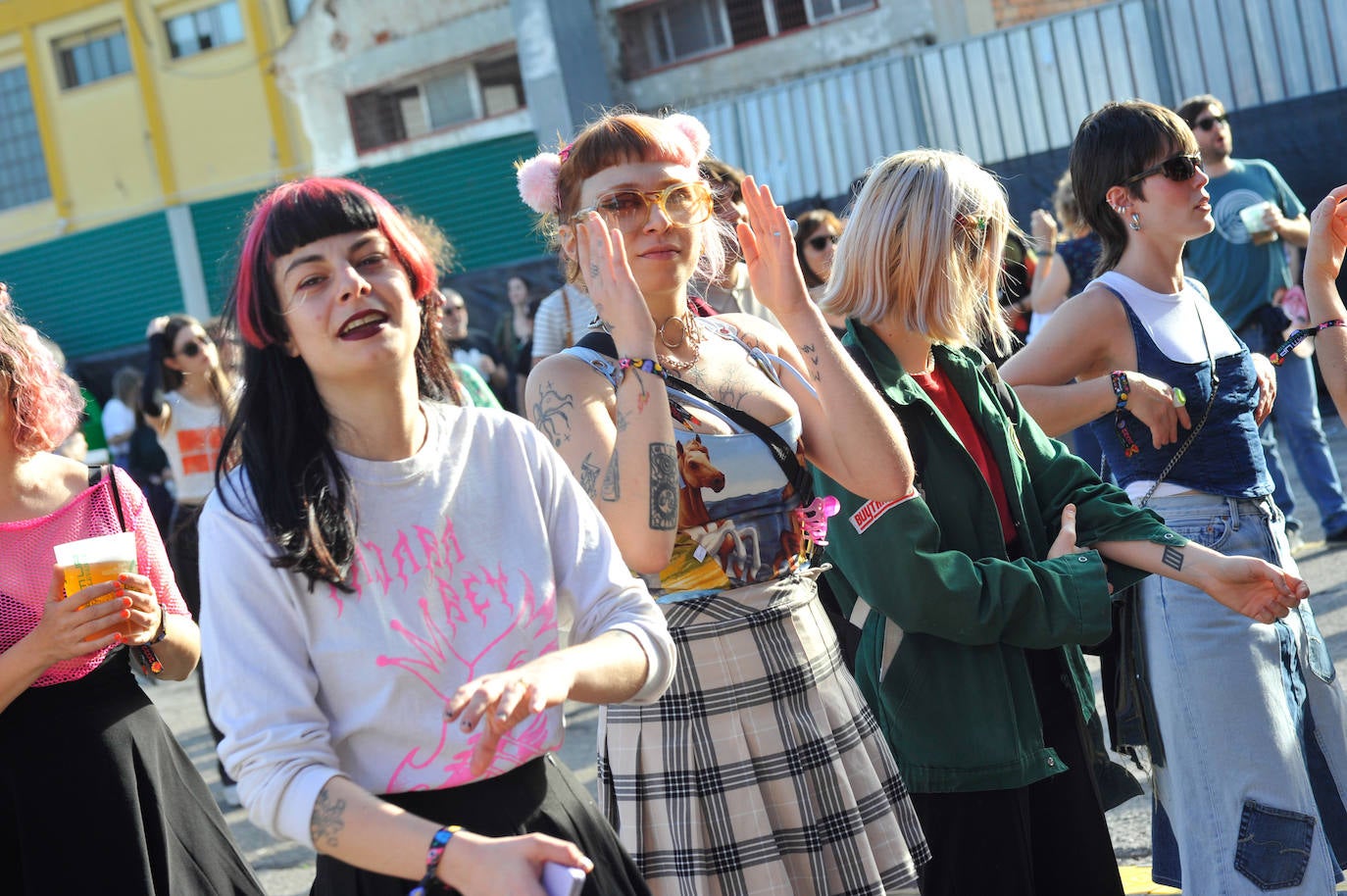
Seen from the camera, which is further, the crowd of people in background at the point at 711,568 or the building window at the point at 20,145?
the building window at the point at 20,145

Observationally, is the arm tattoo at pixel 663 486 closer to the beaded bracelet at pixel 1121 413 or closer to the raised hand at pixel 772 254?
the raised hand at pixel 772 254

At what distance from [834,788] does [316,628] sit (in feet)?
4.01

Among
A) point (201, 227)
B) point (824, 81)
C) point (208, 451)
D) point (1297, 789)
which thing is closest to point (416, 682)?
point (1297, 789)

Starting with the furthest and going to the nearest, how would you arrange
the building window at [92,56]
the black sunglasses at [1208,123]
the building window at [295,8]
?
the building window at [92,56] → the building window at [295,8] → the black sunglasses at [1208,123]

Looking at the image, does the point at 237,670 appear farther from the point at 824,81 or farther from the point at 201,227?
the point at 201,227

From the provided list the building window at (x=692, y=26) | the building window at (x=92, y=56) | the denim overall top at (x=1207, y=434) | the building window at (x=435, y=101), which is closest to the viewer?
the denim overall top at (x=1207, y=434)

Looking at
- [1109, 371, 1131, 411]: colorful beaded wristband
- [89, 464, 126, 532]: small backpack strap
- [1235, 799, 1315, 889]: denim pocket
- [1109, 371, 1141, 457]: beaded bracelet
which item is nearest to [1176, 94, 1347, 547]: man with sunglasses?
[1109, 371, 1141, 457]: beaded bracelet

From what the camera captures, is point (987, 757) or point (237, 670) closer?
point (237, 670)

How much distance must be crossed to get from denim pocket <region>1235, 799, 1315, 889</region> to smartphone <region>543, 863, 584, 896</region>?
2.05m

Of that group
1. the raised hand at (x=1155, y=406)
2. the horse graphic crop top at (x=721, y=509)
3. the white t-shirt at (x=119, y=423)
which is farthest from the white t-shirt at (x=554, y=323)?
the white t-shirt at (x=119, y=423)

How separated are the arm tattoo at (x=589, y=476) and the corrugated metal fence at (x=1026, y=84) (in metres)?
10.5

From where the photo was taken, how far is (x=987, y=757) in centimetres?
283

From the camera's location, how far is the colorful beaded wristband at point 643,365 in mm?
2564

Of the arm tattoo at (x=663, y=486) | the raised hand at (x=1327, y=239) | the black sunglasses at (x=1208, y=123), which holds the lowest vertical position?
the arm tattoo at (x=663, y=486)
